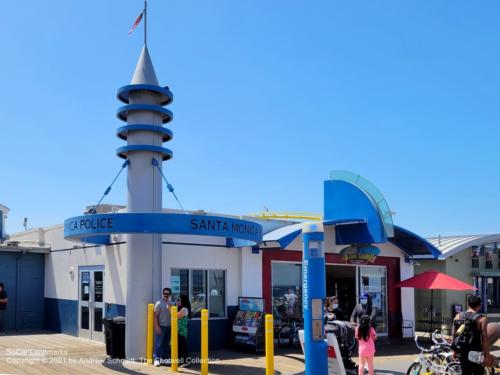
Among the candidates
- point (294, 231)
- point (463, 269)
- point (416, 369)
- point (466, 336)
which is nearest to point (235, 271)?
point (294, 231)

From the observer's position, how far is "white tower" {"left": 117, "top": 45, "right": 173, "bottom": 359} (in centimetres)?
1344

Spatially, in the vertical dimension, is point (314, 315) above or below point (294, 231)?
below

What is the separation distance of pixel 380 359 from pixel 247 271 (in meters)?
4.16

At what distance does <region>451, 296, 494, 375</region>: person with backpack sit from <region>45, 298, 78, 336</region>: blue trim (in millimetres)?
13309

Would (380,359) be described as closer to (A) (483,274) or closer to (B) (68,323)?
(B) (68,323)

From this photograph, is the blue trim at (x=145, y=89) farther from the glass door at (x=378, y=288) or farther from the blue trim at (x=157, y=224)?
the glass door at (x=378, y=288)

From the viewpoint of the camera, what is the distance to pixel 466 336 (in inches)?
298

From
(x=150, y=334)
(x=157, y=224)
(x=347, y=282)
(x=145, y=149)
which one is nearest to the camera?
(x=157, y=224)

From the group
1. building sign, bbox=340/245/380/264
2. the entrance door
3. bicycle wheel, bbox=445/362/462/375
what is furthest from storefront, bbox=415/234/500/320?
bicycle wheel, bbox=445/362/462/375

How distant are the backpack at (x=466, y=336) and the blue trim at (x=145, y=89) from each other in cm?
919

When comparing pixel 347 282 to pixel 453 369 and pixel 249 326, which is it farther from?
pixel 453 369

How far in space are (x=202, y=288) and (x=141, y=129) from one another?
15.0ft

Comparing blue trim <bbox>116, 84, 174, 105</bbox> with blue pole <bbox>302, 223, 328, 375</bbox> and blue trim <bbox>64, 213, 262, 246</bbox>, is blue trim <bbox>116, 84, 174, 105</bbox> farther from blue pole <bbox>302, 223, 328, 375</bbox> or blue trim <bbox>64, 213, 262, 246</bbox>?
blue pole <bbox>302, 223, 328, 375</bbox>

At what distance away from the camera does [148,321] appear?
13086 millimetres
